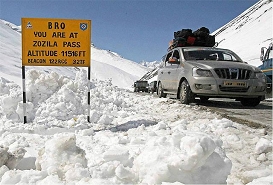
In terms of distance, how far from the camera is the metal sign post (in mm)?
4773

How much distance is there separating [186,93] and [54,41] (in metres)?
3.71

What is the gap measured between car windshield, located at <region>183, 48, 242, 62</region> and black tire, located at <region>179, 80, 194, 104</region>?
958 millimetres

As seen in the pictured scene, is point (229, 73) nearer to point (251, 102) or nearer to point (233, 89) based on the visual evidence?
point (233, 89)

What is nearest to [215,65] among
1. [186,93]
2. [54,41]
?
[186,93]

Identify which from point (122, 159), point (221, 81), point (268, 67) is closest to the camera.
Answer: point (122, 159)

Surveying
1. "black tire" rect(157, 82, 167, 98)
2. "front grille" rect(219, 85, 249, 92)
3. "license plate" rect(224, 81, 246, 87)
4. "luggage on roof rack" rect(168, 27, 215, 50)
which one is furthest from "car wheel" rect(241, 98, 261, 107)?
"luggage on roof rack" rect(168, 27, 215, 50)

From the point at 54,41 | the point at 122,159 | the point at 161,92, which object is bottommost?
the point at 122,159

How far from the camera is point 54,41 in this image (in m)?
4.84

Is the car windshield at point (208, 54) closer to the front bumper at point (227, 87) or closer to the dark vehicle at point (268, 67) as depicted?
the front bumper at point (227, 87)

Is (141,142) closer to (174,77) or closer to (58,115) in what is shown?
(58,115)

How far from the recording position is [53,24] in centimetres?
480

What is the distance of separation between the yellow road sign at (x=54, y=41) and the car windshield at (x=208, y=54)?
3.77 metres

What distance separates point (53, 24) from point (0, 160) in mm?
2932

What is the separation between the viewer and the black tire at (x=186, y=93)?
7.00 m
